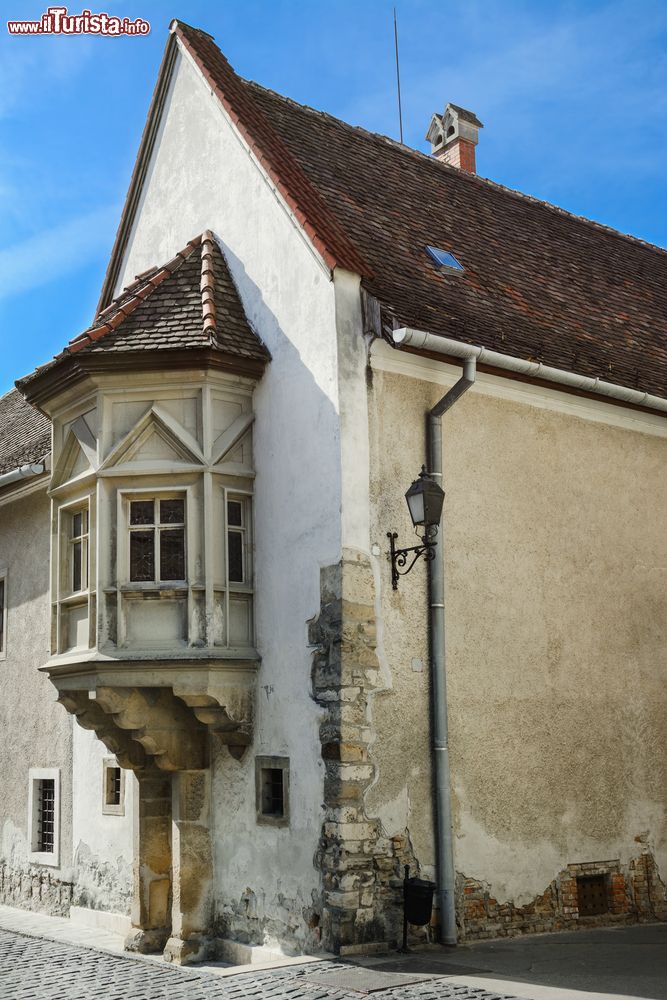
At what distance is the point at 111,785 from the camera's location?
12.8 meters

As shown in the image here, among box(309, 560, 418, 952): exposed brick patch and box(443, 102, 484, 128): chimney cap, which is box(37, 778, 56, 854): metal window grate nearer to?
box(309, 560, 418, 952): exposed brick patch

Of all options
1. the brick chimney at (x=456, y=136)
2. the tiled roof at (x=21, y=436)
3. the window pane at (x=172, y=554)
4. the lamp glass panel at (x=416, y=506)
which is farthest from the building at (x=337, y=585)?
the brick chimney at (x=456, y=136)

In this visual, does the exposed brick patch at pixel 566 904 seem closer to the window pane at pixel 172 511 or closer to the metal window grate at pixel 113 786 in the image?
the window pane at pixel 172 511

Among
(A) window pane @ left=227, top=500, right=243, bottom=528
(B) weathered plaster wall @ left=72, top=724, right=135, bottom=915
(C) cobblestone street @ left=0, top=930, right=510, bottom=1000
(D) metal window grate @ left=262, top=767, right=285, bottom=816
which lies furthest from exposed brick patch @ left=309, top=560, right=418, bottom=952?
(B) weathered plaster wall @ left=72, top=724, right=135, bottom=915

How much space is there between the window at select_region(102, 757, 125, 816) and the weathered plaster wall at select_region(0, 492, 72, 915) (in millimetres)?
944

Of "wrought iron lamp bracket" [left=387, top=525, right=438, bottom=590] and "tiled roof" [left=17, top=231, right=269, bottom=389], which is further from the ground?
"tiled roof" [left=17, top=231, right=269, bottom=389]

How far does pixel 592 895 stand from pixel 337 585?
428 centimetres

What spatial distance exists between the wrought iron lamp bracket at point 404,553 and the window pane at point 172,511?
199 cm

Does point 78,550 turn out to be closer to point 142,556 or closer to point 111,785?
point 142,556

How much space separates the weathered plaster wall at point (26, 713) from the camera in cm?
1374

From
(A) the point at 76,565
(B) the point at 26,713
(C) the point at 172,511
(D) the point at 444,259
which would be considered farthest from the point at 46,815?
(D) the point at 444,259

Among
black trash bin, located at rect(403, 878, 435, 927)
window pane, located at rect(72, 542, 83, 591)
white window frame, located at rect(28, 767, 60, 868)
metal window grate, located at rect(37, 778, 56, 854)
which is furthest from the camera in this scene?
metal window grate, located at rect(37, 778, 56, 854)

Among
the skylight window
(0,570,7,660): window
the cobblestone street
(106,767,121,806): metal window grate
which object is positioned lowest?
the cobblestone street

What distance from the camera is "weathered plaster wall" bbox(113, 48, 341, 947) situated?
9.95 meters
